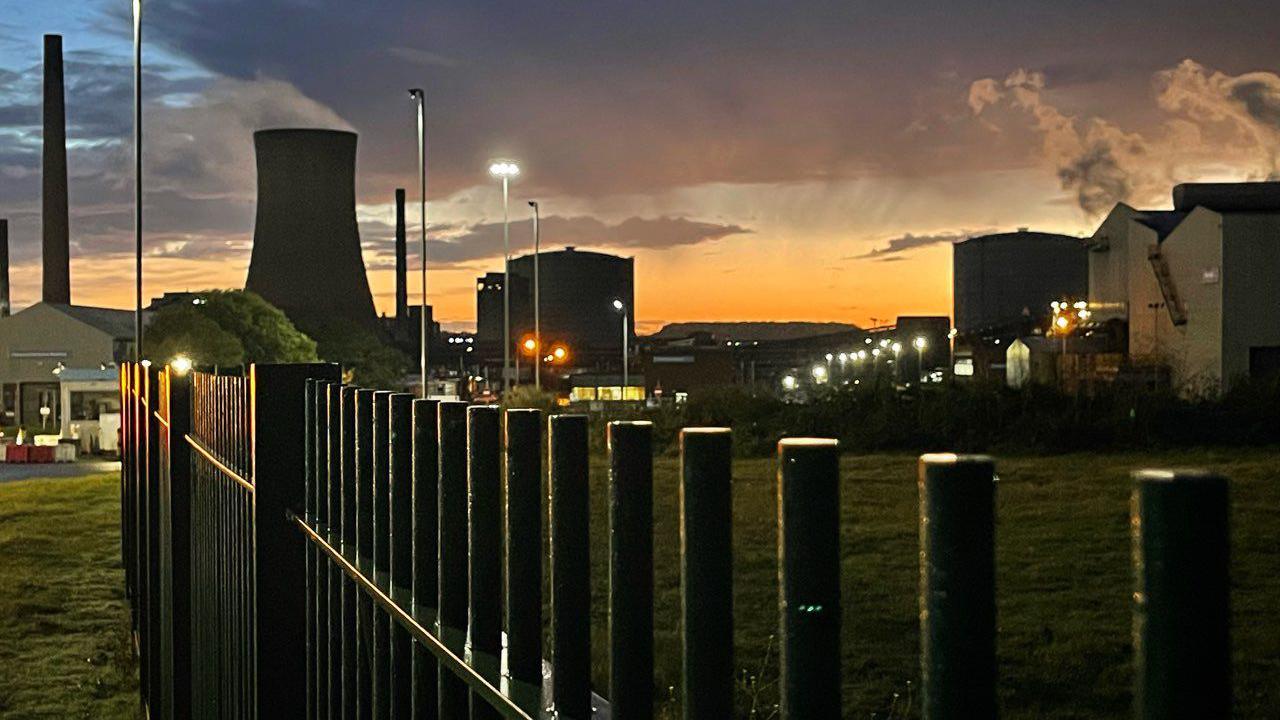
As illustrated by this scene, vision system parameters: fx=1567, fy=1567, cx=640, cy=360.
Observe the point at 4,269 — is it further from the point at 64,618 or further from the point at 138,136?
the point at 64,618

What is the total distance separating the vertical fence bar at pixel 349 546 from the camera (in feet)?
10.3

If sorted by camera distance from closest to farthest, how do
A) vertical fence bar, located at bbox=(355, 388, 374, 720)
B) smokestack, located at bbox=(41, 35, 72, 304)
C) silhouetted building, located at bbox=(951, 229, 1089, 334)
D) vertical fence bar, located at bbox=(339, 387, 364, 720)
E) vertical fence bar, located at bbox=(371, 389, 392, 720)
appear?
1. vertical fence bar, located at bbox=(371, 389, 392, 720)
2. vertical fence bar, located at bbox=(355, 388, 374, 720)
3. vertical fence bar, located at bbox=(339, 387, 364, 720)
4. smokestack, located at bbox=(41, 35, 72, 304)
5. silhouetted building, located at bbox=(951, 229, 1089, 334)

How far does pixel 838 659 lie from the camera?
1194mm

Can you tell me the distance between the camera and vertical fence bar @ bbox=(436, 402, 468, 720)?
7.77 ft

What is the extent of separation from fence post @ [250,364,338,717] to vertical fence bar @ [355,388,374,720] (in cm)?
67

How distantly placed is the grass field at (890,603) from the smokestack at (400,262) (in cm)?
9790

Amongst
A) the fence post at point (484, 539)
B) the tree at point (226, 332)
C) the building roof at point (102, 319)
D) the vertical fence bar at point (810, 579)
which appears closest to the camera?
the vertical fence bar at point (810, 579)

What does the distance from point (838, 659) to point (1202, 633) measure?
41 cm

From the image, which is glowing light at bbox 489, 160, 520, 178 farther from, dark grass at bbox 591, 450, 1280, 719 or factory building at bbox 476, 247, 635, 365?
factory building at bbox 476, 247, 635, 365

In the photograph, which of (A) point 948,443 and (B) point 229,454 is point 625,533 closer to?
(B) point 229,454

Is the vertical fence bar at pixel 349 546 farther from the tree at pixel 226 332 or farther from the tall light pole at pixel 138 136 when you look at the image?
the tree at pixel 226 332

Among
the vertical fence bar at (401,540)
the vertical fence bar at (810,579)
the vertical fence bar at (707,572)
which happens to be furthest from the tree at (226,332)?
the vertical fence bar at (810,579)

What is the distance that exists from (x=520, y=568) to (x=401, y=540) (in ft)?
2.28

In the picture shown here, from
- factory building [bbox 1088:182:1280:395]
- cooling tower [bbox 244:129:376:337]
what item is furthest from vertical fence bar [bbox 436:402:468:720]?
cooling tower [bbox 244:129:376:337]
